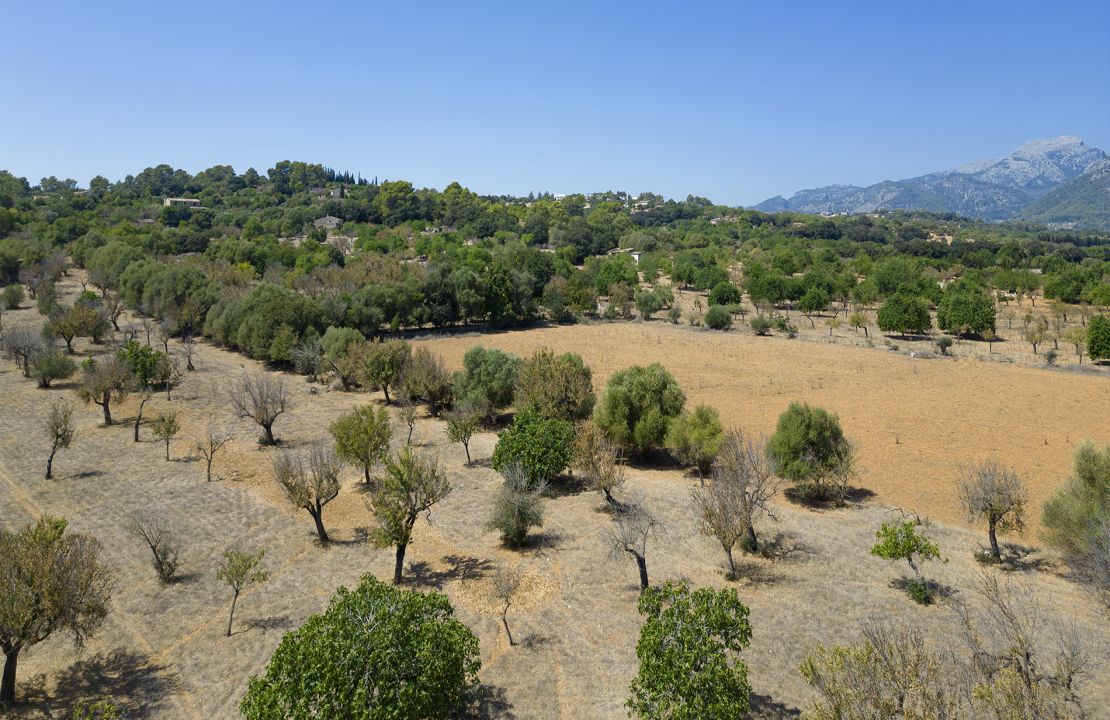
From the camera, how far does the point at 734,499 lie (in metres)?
17.1

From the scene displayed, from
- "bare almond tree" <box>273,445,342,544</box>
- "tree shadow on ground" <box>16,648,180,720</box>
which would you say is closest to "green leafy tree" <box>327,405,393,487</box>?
"bare almond tree" <box>273,445,342,544</box>

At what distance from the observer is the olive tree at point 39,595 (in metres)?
11.5

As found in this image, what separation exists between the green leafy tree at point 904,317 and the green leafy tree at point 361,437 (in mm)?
54880

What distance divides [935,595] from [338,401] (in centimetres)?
3205

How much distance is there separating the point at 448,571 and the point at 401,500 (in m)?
2.85

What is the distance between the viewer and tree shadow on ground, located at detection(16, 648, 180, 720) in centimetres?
1227

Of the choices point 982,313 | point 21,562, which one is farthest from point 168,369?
point 982,313

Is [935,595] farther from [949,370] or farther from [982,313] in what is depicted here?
[982,313]

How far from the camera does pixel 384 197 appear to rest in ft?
491

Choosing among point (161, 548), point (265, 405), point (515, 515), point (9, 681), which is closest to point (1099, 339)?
point (515, 515)

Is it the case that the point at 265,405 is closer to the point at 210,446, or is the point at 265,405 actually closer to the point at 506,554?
the point at 210,446

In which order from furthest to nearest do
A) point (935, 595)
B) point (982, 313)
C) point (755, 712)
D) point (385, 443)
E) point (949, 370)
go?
point (982, 313), point (949, 370), point (385, 443), point (935, 595), point (755, 712)

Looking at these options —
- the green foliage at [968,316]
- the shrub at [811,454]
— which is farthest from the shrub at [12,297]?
the green foliage at [968,316]

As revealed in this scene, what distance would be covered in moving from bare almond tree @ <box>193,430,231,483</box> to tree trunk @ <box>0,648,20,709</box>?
41.0ft
